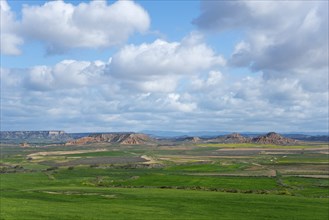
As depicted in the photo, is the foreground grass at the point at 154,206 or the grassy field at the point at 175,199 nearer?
the foreground grass at the point at 154,206

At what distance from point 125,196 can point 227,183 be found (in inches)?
966

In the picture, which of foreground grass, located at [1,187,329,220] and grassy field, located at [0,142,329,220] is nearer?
foreground grass, located at [1,187,329,220]

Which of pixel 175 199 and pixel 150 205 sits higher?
pixel 175 199

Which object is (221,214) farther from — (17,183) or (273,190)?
(17,183)

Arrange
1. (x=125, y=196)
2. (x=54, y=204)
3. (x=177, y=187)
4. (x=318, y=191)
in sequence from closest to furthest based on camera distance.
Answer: (x=54, y=204) < (x=125, y=196) < (x=318, y=191) < (x=177, y=187)

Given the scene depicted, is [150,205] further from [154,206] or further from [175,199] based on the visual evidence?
[175,199]

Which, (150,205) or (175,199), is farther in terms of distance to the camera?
(175,199)

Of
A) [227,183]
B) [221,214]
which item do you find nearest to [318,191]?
[227,183]

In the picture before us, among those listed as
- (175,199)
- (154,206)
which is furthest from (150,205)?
(175,199)

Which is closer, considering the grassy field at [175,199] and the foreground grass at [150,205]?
the foreground grass at [150,205]

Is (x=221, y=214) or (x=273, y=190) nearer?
(x=221, y=214)

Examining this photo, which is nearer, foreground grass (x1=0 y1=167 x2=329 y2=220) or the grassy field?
foreground grass (x1=0 y1=167 x2=329 y2=220)

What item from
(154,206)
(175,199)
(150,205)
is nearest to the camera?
(154,206)

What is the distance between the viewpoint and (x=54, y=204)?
169ft
